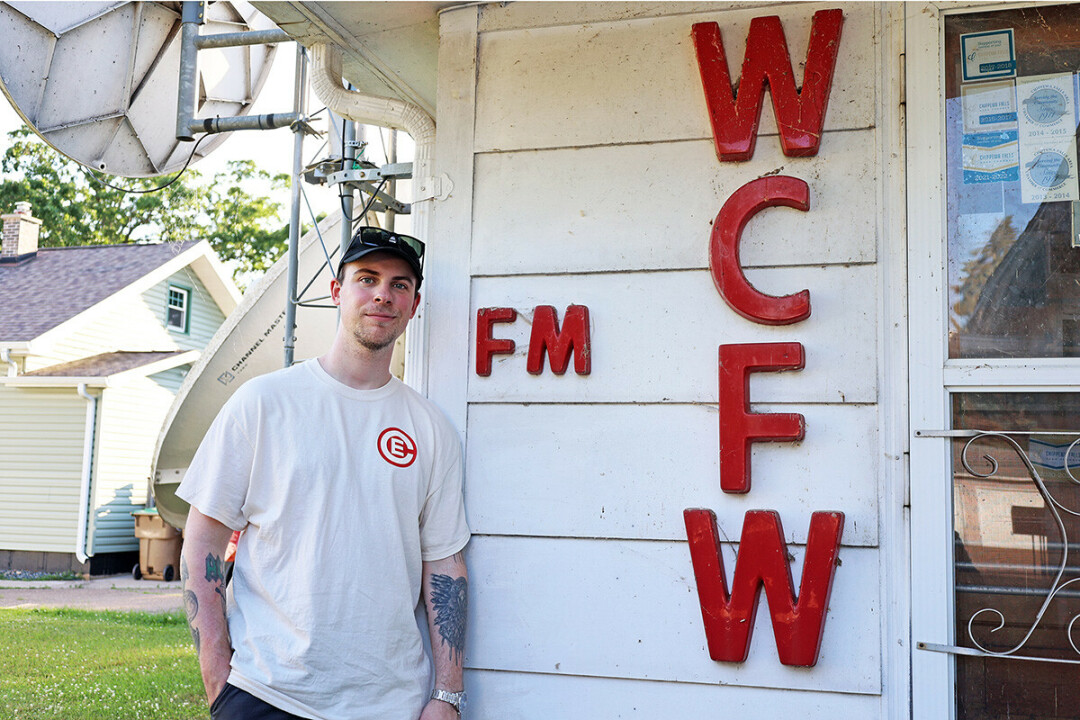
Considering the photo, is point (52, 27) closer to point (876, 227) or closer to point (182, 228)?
point (876, 227)

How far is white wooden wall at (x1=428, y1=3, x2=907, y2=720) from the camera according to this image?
2.26 m

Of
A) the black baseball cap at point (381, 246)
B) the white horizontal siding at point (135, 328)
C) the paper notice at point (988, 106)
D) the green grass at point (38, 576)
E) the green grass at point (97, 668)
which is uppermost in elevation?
the white horizontal siding at point (135, 328)

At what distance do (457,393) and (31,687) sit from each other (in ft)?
19.4

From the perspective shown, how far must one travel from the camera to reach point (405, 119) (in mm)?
2764

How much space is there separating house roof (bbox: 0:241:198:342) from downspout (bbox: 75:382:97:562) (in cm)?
141

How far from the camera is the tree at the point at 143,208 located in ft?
86.9

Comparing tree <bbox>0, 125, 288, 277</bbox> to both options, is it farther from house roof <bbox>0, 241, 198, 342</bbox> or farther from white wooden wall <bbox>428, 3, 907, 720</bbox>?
white wooden wall <bbox>428, 3, 907, 720</bbox>

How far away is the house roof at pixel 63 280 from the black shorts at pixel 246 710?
Answer: 49.4ft

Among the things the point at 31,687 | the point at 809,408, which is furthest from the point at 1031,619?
the point at 31,687

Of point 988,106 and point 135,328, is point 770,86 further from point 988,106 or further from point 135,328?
point 135,328

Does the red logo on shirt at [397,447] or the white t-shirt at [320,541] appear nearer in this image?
the white t-shirt at [320,541]

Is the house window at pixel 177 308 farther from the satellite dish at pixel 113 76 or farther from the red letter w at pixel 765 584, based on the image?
the red letter w at pixel 765 584

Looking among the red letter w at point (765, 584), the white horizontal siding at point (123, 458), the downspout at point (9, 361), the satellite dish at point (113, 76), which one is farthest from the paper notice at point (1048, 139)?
the downspout at point (9, 361)

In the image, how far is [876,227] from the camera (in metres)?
2.30
